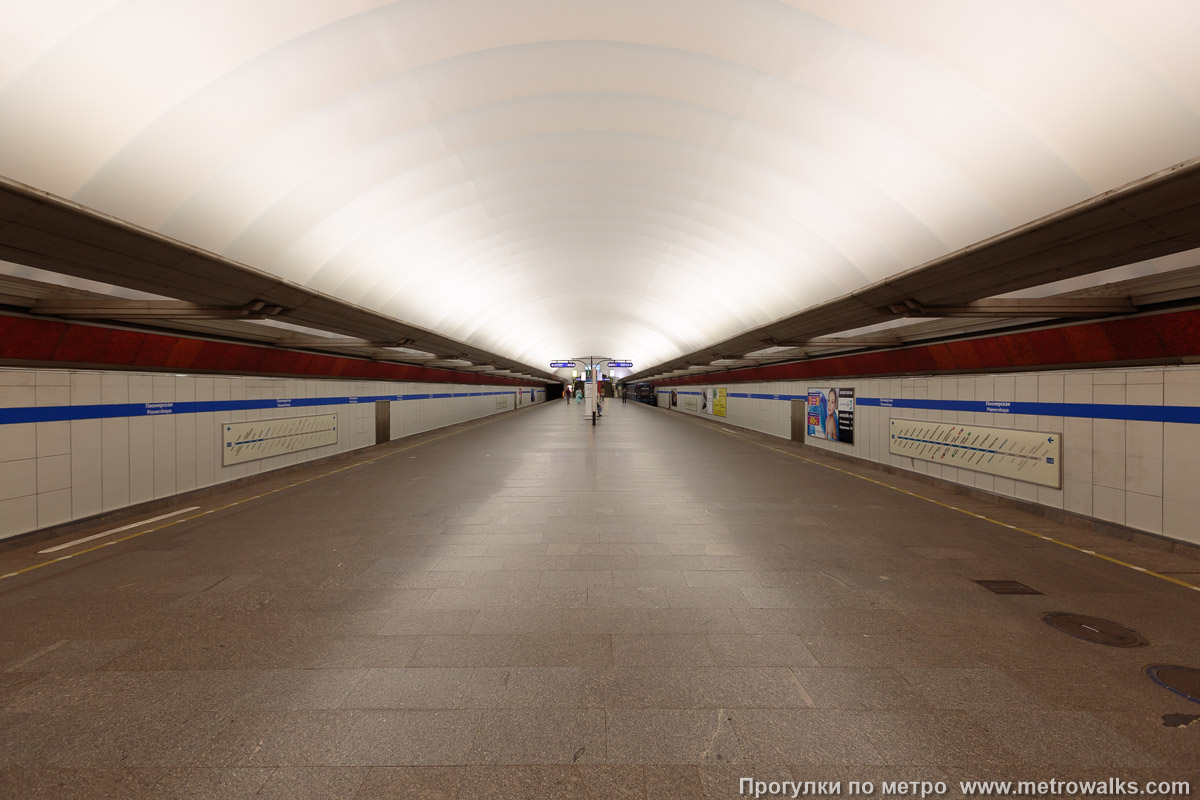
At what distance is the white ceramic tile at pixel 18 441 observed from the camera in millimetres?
5742

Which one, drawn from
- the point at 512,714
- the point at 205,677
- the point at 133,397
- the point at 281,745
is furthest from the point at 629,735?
the point at 133,397

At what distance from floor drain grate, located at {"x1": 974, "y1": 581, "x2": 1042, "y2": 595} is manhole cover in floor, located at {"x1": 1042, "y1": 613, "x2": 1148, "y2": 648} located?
44 cm

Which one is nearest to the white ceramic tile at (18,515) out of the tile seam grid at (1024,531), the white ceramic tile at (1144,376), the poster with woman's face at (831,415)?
the tile seam grid at (1024,531)

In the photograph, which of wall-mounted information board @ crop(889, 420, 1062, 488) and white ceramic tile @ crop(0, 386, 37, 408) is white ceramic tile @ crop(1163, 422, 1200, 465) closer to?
wall-mounted information board @ crop(889, 420, 1062, 488)

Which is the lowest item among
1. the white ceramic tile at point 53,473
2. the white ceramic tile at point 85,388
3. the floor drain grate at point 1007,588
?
the floor drain grate at point 1007,588

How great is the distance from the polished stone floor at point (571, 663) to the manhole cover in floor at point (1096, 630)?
0.14 meters

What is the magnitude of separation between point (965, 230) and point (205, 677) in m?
9.62

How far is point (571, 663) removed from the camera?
3.19 meters

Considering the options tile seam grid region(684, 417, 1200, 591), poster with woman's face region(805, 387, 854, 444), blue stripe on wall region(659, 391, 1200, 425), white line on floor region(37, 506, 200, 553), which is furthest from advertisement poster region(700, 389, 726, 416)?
white line on floor region(37, 506, 200, 553)

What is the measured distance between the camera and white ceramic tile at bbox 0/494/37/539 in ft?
18.6

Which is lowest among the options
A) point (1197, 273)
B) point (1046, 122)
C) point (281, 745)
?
point (281, 745)

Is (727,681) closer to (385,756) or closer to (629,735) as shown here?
(629,735)

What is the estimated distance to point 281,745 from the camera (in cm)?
247

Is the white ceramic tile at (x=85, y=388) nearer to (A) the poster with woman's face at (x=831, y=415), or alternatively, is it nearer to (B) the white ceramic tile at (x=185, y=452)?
(B) the white ceramic tile at (x=185, y=452)
